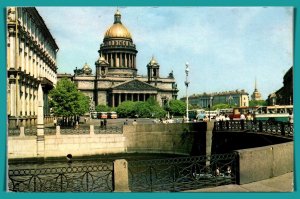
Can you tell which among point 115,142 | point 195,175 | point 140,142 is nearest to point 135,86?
point 140,142

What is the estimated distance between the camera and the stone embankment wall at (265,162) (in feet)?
31.9

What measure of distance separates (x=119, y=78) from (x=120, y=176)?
Result: 95302mm

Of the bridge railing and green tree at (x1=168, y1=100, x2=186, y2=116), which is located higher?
green tree at (x1=168, y1=100, x2=186, y2=116)

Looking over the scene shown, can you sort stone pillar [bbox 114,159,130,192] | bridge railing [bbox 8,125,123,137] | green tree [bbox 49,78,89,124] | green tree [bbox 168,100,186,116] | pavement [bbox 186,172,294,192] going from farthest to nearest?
1. green tree [bbox 168,100,186,116]
2. green tree [bbox 49,78,89,124]
3. bridge railing [bbox 8,125,123,137]
4. stone pillar [bbox 114,159,130,192]
5. pavement [bbox 186,172,294,192]

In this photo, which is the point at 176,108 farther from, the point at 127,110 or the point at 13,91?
the point at 13,91

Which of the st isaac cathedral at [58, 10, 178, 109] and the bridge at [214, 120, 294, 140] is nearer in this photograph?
the bridge at [214, 120, 294, 140]

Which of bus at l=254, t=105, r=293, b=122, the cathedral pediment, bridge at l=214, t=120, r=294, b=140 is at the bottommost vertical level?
bridge at l=214, t=120, r=294, b=140

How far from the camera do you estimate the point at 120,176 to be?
30.9ft

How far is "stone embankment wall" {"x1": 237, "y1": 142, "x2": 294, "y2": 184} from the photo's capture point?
973 cm

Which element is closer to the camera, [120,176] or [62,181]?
[120,176]

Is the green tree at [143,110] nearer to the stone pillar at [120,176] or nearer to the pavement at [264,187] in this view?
the pavement at [264,187]

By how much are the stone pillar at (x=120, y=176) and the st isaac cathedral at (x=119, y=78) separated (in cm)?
9174

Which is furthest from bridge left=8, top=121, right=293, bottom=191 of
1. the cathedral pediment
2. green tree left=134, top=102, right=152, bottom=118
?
the cathedral pediment

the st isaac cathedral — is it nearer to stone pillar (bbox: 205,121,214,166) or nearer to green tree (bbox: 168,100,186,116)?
green tree (bbox: 168,100,186,116)
